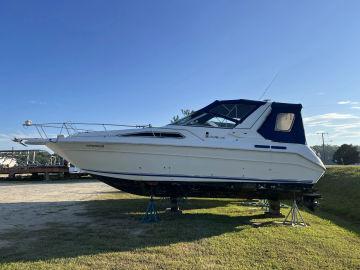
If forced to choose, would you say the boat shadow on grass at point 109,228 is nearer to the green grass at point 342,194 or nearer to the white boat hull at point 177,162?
the white boat hull at point 177,162

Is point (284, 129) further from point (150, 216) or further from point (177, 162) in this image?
point (150, 216)

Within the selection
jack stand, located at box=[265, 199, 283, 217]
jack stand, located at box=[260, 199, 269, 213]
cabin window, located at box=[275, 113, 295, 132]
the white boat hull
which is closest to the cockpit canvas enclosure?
cabin window, located at box=[275, 113, 295, 132]

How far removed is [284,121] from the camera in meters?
9.98

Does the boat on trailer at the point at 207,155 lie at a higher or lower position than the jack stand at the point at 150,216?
higher

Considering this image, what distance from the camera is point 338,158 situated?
→ 5278 cm

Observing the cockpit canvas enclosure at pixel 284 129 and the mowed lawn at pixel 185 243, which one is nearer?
the mowed lawn at pixel 185 243

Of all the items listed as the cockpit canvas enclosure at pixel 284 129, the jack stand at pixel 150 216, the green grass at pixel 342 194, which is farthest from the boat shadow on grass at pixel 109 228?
the green grass at pixel 342 194

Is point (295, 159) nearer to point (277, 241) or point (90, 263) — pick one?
point (277, 241)

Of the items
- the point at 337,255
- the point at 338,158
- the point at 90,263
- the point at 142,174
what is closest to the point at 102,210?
the point at 142,174

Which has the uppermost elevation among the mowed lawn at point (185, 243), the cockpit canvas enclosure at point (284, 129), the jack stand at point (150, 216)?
the cockpit canvas enclosure at point (284, 129)

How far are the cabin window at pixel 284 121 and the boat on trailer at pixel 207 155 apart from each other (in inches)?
1.1

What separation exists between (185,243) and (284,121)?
4593 millimetres

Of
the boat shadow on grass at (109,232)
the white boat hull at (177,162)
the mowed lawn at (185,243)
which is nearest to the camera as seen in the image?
the mowed lawn at (185,243)

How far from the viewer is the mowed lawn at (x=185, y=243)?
18.8 feet
